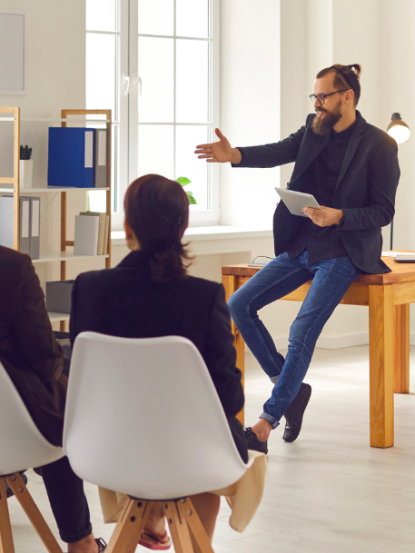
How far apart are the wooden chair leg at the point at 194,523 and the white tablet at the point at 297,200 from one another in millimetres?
1631

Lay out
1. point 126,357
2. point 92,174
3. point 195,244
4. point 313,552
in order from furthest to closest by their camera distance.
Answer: point 195,244 → point 92,174 → point 313,552 → point 126,357

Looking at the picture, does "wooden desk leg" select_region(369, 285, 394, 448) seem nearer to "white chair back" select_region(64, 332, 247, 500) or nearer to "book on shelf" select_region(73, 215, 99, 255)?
"book on shelf" select_region(73, 215, 99, 255)

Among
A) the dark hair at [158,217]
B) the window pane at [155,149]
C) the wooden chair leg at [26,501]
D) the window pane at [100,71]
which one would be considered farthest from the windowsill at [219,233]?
the dark hair at [158,217]

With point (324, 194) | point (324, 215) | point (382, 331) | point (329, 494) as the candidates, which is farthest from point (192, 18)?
point (329, 494)

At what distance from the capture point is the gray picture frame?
164 inches

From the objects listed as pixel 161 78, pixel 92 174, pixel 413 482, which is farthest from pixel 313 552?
pixel 161 78

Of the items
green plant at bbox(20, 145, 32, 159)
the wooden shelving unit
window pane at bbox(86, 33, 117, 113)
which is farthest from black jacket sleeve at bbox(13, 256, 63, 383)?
window pane at bbox(86, 33, 117, 113)

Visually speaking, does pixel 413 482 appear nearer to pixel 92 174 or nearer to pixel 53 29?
pixel 92 174

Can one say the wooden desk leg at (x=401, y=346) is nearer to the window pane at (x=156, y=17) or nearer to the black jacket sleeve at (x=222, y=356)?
the window pane at (x=156, y=17)

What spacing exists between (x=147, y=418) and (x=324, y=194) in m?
2.04

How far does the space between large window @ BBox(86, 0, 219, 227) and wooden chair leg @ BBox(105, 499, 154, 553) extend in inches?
145

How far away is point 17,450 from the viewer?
1.87 meters

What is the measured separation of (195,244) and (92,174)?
1.06m

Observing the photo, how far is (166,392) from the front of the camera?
5.10ft
